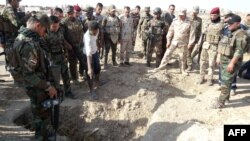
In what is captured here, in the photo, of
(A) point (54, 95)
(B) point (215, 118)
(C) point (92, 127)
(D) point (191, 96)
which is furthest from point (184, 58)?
(A) point (54, 95)

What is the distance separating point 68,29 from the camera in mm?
7305

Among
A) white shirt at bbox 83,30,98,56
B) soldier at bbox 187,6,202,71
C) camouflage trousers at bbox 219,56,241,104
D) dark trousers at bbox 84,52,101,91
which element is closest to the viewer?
camouflage trousers at bbox 219,56,241,104

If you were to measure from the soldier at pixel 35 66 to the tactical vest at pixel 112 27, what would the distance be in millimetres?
4057

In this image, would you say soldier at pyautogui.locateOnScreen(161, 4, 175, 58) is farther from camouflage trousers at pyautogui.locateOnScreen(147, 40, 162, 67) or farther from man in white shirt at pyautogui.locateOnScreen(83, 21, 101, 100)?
man in white shirt at pyautogui.locateOnScreen(83, 21, 101, 100)

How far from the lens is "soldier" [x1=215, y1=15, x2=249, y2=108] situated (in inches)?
238

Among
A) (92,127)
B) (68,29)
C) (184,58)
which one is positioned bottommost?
(92,127)

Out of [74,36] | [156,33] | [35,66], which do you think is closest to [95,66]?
[74,36]

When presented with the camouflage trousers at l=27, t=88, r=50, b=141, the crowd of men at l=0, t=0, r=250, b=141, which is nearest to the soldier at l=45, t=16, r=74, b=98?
the crowd of men at l=0, t=0, r=250, b=141

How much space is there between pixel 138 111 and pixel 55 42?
2.38 metres

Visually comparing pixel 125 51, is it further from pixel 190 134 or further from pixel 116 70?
pixel 190 134

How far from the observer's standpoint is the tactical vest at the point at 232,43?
6035mm

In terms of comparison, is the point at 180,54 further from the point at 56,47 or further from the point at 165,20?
the point at 56,47

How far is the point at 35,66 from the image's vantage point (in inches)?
182

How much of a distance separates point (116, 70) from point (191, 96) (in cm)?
230
